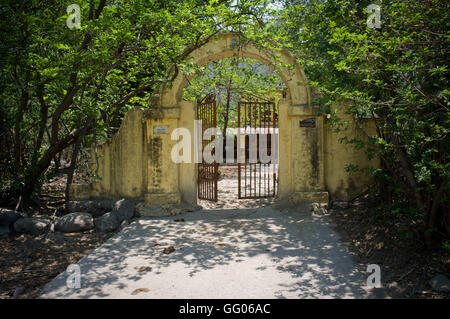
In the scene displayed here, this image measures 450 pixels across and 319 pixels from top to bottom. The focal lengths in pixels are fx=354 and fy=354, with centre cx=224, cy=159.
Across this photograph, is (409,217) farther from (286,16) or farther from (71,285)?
(286,16)

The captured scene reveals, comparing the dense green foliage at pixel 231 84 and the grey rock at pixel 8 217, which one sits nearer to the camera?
the grey rock at pixel 8 217

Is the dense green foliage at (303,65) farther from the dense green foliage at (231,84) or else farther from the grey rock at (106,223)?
the dense green foliage at (231,84)

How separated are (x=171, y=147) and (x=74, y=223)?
2.52m

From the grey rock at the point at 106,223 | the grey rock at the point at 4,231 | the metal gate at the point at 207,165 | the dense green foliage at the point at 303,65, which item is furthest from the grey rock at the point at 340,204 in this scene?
the grey rock at the point at 4,231

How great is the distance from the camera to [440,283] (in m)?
4.00

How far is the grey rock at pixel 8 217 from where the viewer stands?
22.9ft

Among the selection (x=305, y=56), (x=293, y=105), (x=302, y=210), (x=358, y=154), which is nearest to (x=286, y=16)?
(x=305, y=56)

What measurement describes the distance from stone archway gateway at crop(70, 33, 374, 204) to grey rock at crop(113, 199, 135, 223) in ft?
0.93

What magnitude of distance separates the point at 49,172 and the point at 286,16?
7037 mm

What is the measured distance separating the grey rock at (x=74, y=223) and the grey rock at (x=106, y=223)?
0.15 m

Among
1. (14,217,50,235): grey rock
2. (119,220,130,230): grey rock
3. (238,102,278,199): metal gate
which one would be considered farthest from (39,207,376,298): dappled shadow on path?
(238,102,278,199): metal gate

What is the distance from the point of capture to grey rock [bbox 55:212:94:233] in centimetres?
691

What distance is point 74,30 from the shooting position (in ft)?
21.5

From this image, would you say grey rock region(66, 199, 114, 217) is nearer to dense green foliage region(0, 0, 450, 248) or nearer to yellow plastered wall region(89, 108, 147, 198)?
yellow plastered wall region(89, 108, 147, 198)
